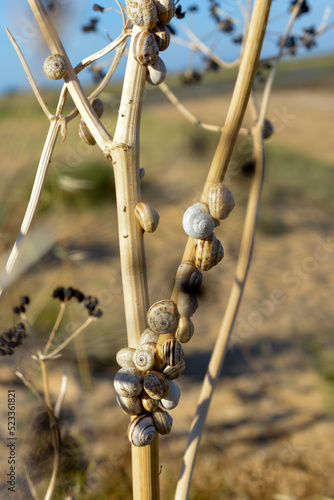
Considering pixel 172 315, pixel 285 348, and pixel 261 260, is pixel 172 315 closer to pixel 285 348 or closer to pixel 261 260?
pixel 285 348

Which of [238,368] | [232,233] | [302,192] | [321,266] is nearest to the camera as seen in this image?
[238,368]

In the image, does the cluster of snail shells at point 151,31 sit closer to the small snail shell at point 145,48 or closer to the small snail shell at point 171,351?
the small snail shell at point 145,48

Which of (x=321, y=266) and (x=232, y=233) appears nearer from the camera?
(x=321, y=266)

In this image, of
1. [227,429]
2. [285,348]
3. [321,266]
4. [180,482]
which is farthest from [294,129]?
[180,482]

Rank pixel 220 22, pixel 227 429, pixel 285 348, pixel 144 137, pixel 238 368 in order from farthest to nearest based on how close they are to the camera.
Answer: pixel 144 137 < pixel 285 348 < pixel 238 368 < pixel 227 429 < pixel 220 22

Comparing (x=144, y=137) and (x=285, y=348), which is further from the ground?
(x=144, y=137)

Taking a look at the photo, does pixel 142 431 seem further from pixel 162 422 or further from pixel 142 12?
pixel 142 12

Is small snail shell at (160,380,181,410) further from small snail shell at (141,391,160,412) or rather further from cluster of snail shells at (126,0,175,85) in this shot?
cluster of snail shells at (126,0,175,85)

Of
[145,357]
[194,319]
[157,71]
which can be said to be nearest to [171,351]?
[145,357]
